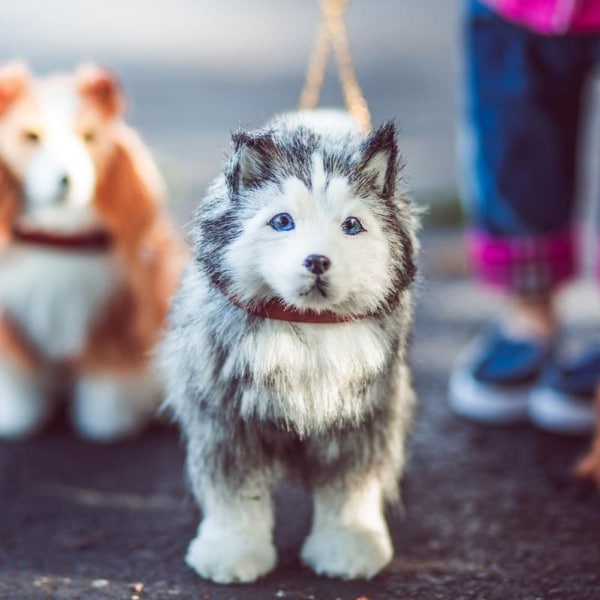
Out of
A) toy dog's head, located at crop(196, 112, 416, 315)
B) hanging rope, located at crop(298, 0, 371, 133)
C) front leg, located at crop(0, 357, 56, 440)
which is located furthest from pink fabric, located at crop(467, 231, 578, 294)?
front leg, located at crop(0, 357, 56, 440)

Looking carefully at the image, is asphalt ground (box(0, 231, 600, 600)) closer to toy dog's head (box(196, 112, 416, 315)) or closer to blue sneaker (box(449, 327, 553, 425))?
blue sneaker (box(449, 327, 553, 425))

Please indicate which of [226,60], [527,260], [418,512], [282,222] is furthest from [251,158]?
[226,60]

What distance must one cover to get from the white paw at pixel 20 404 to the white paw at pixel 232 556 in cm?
74

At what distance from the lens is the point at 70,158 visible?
2.10 metres

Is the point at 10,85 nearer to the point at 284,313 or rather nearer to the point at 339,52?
the point at 339,52

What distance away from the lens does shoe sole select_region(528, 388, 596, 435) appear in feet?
7.98

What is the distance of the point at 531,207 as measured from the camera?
2.51 meters

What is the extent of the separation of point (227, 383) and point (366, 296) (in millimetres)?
259

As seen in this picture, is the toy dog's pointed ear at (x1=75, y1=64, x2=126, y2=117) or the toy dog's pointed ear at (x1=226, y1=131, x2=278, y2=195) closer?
the toy dog's pointed ear at (x1=226, y1=131, x2=278, y2=195)

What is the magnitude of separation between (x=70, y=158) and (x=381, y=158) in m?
0.77

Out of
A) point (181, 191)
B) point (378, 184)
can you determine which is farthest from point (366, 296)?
point (181, 191)

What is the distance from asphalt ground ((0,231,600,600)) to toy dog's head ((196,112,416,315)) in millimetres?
224

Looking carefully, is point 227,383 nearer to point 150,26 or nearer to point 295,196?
point 295,196

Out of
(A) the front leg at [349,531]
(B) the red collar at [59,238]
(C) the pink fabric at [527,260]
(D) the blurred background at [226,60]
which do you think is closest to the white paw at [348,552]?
(A) the front leg at [349,531]
